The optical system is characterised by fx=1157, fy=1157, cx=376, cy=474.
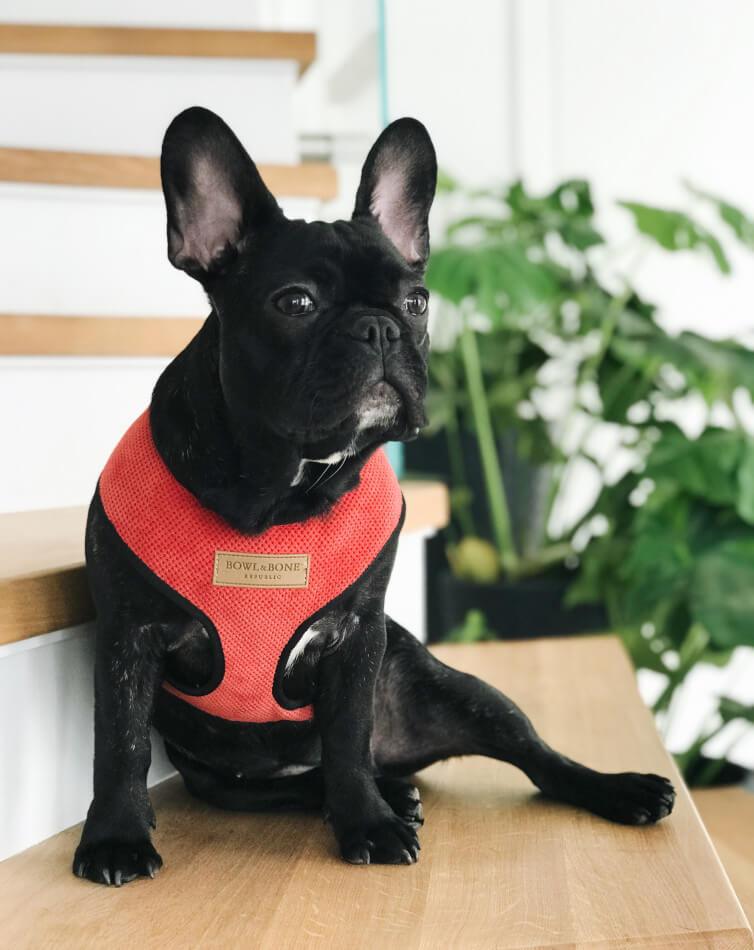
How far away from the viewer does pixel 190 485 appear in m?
1.00

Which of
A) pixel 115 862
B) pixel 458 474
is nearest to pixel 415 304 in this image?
pixel 115 862

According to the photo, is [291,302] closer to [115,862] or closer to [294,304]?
[294,304]

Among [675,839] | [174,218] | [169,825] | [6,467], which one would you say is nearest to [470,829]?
[675,839]

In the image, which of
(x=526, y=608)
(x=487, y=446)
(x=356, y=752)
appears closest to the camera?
(x=356, y=752)

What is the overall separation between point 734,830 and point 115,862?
146 cm

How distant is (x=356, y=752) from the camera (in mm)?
1040

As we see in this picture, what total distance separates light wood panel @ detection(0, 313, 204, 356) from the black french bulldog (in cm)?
61

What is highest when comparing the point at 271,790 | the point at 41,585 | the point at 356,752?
the point at 41,585

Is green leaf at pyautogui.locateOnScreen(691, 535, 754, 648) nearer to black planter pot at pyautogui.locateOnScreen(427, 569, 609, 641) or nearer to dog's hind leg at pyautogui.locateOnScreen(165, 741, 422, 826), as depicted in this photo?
black planter pot at pyautogui.locateOnScreen(427, 569, 609, 641)

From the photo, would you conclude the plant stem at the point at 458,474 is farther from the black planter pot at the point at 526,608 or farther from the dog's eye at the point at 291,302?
the dog's eye at the point at 291,302

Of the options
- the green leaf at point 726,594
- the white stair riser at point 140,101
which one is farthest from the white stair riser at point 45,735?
the green leaf at point 726,594

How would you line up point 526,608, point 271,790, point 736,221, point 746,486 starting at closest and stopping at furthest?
point 271,790, point 746,486, point 736,221, point 526,608

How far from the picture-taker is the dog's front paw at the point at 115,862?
96 cm

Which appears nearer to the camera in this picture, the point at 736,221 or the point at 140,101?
the point at 140,101
